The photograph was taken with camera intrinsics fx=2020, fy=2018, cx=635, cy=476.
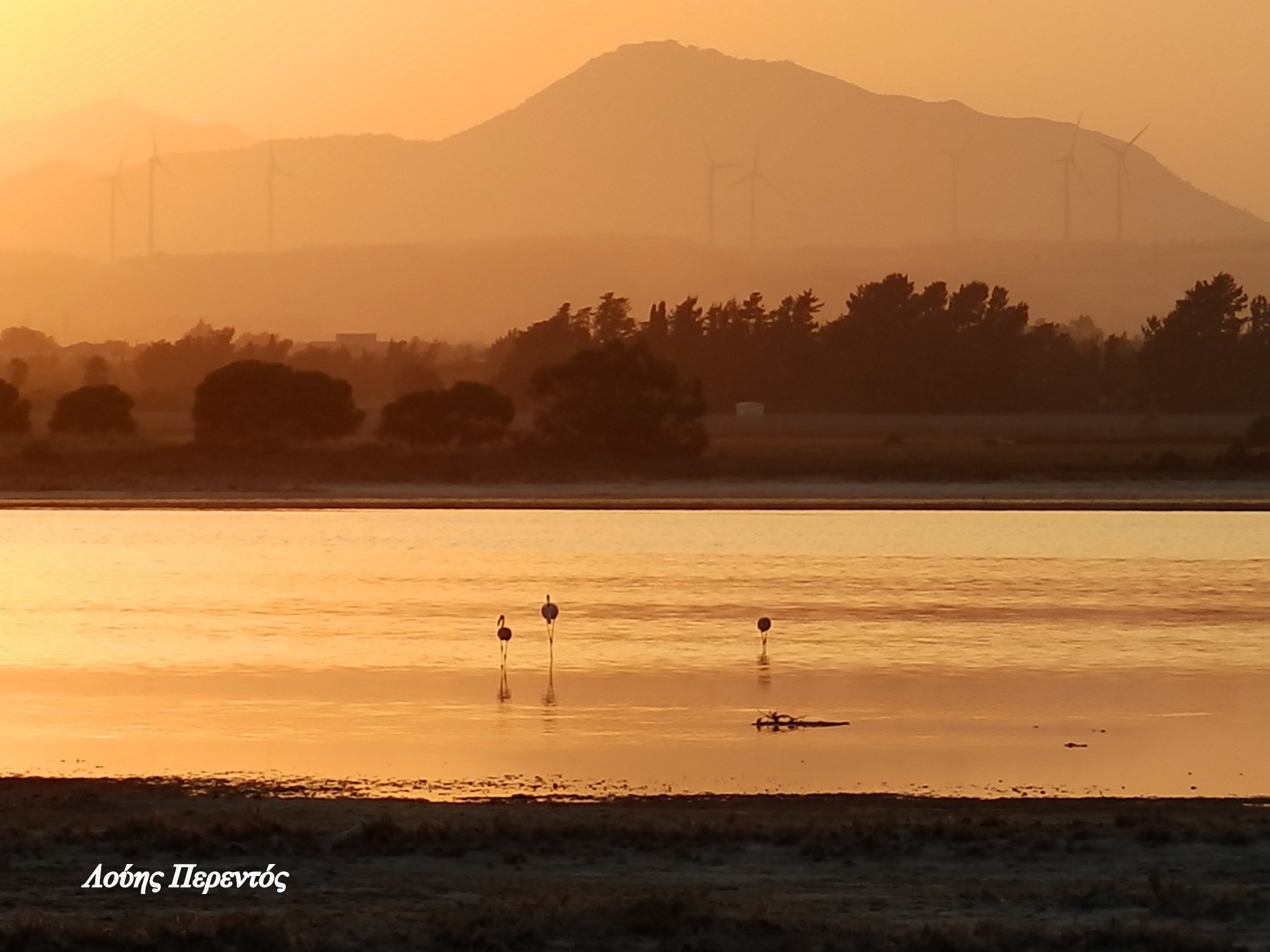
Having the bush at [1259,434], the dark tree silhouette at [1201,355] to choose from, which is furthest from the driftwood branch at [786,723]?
the dark tree silhouette at [1201,355]

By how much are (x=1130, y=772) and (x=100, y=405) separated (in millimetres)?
76869

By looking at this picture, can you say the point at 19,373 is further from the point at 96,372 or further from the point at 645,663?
the point at 645,663

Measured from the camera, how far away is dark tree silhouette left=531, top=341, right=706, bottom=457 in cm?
8238

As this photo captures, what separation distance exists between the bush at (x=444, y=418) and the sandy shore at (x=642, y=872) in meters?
68.5

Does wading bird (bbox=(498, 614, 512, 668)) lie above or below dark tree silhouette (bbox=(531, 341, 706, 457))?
below

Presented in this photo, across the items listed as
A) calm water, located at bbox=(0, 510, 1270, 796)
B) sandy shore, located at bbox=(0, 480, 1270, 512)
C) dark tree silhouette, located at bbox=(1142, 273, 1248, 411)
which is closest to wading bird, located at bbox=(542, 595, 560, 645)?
calm water, located at bbox=(0, 510, 1270, 796)

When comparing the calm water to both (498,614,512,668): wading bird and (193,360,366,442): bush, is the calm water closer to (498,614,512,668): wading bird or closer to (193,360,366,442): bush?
(498,614,512,668): wading bird

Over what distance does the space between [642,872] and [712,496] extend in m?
59.7

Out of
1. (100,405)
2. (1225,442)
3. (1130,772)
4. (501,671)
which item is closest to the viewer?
(1130,772)

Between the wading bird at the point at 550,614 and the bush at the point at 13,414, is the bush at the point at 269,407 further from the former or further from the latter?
the wading bird at the point at 550,614

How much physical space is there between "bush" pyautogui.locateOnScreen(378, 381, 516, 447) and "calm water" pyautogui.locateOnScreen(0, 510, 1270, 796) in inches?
1287

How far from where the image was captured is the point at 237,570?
4181 cm

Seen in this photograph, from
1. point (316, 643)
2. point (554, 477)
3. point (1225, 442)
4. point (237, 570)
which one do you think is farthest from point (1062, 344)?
point (316, 643)

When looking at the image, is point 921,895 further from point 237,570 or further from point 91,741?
point 237,570
